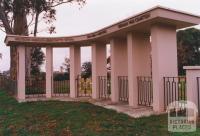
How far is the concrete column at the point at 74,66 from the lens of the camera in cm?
1769

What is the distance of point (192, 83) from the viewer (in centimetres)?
967

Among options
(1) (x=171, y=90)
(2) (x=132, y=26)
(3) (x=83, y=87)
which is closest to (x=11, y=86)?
(3) (x=83, y=87)

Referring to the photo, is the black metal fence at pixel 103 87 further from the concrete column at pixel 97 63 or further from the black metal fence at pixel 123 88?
the black metal fence at pixel 123 88

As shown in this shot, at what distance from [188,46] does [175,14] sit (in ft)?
110

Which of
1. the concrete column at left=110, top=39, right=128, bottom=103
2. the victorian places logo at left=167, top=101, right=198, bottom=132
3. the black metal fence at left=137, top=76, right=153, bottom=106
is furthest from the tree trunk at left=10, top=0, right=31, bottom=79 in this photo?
the victorian places logo at left=167, top=101, right=198, bottom=132

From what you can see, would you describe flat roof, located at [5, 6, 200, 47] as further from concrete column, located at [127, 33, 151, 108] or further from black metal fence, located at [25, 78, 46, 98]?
black metal fence, located at [25, 78, 46, 98]

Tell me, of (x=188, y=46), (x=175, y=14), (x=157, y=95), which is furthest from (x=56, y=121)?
(x=188, y=46)

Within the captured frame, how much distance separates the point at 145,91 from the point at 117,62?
2.70 m

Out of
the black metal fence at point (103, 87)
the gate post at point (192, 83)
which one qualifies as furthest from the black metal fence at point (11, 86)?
the gate post at point (192, 83)

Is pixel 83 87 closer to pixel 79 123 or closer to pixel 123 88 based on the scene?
pixel 123 88

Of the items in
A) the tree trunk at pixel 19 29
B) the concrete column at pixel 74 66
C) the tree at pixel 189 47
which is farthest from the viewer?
the tree at pixel 189 47

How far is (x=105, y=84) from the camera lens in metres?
16.2

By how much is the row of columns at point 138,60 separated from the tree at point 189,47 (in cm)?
2543

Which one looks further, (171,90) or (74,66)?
(74,66)
